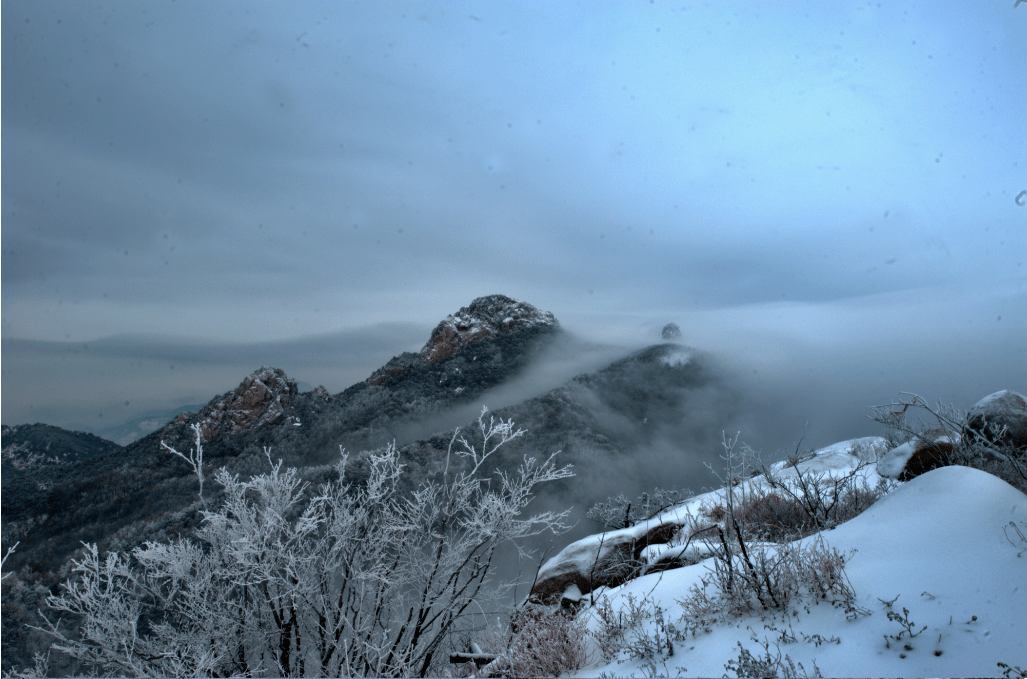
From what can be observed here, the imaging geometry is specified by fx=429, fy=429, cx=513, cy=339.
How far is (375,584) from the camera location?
4285mm

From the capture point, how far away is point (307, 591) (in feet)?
12.2

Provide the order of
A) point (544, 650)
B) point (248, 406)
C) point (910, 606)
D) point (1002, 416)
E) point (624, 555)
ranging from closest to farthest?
point (910, 606) → point (544, 650) → point (1002, 416) → point (624, 555) → point (248, 406)

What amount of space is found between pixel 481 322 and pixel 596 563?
4.20 meters

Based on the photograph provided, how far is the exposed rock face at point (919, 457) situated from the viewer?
14.1ft

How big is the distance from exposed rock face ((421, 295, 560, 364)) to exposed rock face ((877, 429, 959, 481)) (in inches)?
174

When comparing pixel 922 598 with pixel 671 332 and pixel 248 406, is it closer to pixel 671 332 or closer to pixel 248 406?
pixel 671 332

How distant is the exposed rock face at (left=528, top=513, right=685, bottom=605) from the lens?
15.0 ft

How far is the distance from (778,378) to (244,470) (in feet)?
25.1


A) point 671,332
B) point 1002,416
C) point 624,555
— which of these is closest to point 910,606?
point 624,555

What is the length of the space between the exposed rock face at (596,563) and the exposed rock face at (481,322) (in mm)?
3280

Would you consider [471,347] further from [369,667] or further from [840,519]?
[840,519]

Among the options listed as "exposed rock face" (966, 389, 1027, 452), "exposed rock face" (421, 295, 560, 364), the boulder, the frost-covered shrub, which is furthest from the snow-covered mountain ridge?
"exposed rock face" (421, 295, 560, 364)

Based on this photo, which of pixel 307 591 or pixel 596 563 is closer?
pixel 307 591

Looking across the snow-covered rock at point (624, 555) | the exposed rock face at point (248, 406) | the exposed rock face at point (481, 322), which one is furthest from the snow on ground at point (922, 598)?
the exposed rock face at point (248, 406)
